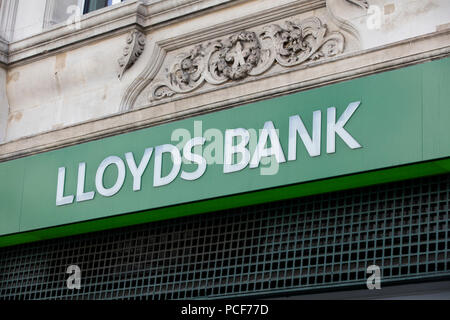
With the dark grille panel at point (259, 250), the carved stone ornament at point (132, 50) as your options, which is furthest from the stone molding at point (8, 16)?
the dark grille panel at point (259, 250)

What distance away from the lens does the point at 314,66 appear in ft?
42.4

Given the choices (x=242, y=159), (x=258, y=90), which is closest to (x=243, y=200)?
(x=242, y=159)

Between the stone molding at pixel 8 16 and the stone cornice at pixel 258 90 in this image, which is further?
the stone molding at pixel 8 16

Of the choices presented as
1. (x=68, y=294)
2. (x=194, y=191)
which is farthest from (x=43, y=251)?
(x=194, y=191)

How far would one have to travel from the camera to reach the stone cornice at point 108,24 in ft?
48.2

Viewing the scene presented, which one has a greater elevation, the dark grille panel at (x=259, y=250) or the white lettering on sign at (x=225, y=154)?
the white lettering on sign at (x=225, y=154)

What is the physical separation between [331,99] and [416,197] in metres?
1.35

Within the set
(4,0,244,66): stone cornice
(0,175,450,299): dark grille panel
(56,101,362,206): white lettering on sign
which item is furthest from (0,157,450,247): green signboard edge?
(4,0,244,66): stone cornice

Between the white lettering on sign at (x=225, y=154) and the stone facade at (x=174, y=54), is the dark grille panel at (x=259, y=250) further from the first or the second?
the stone facade at (x=174, y=54)

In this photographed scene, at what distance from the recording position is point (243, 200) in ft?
42.0

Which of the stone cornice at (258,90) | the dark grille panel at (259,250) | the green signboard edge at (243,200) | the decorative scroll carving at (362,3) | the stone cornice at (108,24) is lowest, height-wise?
the dark grille panel at (259,250)

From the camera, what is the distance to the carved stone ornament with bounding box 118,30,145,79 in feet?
48.9

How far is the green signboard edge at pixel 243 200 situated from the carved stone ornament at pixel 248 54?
1737mm
